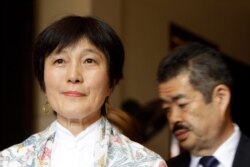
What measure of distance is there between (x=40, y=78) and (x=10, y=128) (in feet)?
5.50

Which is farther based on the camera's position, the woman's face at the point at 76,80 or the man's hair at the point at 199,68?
the man's hair at the point at 199,68

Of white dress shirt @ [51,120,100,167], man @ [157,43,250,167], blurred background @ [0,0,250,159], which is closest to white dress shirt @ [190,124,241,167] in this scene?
man @ [157,43,250,167]

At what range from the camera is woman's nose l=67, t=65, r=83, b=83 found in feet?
4.81

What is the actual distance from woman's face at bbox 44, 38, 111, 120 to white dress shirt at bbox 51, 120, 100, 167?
0.04 metres

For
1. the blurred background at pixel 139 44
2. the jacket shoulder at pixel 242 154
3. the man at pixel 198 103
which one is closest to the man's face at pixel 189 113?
the man at pixel 198 103

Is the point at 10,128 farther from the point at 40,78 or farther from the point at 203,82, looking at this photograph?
the point at 40,78

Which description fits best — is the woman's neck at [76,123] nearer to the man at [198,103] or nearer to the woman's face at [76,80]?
the woman's face at [76,80]

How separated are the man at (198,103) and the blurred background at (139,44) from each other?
388 millimetres

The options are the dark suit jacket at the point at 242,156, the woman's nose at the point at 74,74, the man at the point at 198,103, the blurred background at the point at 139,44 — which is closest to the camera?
the woman's nose at the point at 74,74

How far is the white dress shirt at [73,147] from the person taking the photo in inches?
59.7

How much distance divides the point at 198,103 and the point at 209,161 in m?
0.20

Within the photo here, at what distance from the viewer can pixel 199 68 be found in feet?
7.04

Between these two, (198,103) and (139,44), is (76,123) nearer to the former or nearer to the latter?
(198,103)

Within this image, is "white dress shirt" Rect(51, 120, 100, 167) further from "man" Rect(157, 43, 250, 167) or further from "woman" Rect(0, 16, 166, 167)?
"man" Rect(157, 43, 250, 167)
